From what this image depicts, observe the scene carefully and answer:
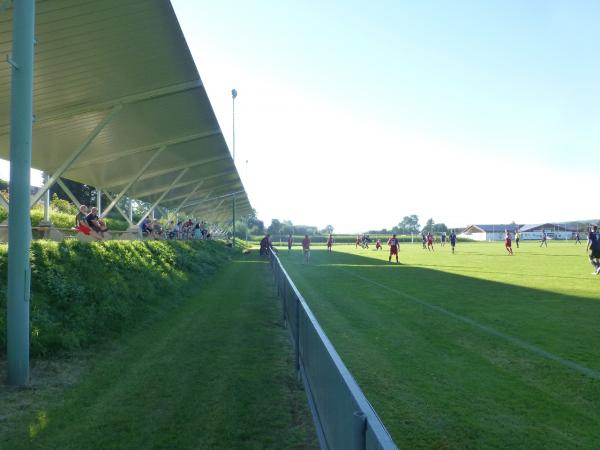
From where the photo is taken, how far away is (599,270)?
1756cm

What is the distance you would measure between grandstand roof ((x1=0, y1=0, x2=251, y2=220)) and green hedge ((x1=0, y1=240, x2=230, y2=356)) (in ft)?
9.88

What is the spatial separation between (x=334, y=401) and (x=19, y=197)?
14.9ft

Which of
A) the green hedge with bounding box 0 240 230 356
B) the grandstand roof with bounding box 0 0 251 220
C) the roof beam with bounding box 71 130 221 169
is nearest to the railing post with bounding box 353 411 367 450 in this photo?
the green hedge with bounding box 0 240 230 356

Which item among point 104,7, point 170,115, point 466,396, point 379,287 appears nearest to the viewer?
point 466,396

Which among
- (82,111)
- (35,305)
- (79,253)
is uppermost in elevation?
(82,111)

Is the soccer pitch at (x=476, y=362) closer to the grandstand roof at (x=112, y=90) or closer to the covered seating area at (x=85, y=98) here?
the covered seating area at (x=85, y=98)

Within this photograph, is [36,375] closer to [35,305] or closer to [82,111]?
[35,305]

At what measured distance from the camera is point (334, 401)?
10.2 ft

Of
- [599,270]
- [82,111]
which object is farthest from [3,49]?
[599,270]

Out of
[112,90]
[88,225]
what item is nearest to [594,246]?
[112,90]

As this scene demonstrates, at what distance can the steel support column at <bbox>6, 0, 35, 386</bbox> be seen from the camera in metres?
5.48

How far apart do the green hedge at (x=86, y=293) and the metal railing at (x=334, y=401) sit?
3.89 meters

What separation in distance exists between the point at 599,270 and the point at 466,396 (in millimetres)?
15594

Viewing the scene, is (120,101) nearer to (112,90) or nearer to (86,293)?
(112,90)
